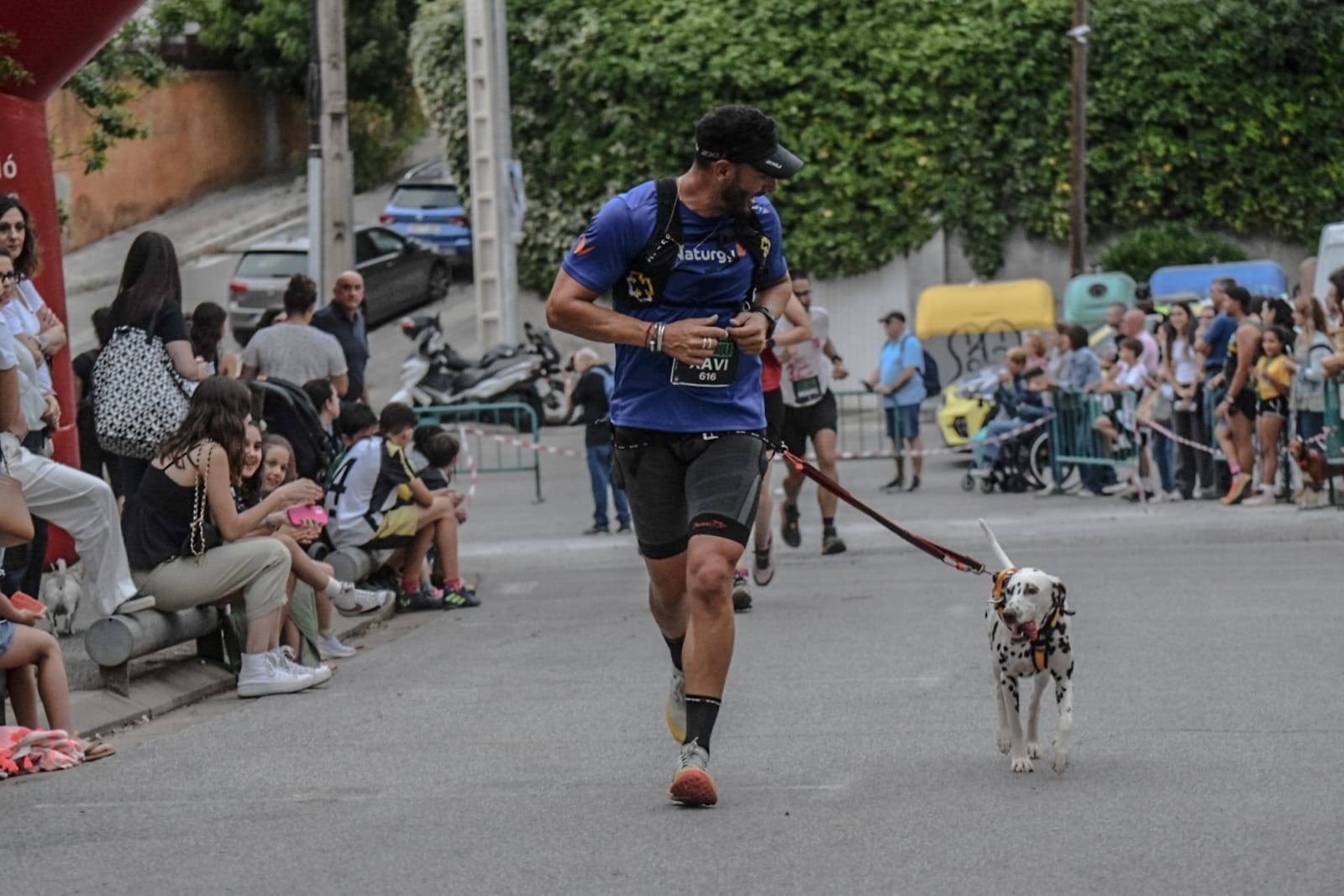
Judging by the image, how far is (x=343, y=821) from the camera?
6434 mm

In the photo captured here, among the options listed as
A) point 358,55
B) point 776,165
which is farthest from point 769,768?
point 358,55

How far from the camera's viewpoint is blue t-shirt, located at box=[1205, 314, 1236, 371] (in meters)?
18.0

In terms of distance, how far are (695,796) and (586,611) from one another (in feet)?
20.7

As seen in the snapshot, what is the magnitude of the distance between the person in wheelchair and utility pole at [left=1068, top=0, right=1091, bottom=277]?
9.65m

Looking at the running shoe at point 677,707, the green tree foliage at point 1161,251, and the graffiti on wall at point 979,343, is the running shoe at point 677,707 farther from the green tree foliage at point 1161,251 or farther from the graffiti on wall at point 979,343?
the green tree foliage at point 1161,251

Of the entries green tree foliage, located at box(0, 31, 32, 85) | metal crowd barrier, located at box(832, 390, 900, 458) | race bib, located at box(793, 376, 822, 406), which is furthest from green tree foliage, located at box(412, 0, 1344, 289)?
green tree foliage, located at box(0, 31, 32, 85)

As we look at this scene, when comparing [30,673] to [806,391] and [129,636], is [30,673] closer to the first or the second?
[129,636]

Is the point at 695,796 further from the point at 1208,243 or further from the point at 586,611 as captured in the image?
the point at 1208,243

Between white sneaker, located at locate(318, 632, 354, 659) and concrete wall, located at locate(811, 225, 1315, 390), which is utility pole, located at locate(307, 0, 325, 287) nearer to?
white sneaker, located at locate(318, 632, 354, 659)

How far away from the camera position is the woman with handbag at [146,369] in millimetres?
10984

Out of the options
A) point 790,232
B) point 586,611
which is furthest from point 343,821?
point 790,232

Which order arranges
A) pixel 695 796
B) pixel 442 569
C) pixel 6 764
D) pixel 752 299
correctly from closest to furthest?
pixel 695 796 → pixel 752 299 → pixel 6 764 → pixel 442 569

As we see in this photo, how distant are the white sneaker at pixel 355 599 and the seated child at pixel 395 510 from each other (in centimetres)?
28

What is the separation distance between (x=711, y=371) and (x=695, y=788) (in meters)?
1.27
